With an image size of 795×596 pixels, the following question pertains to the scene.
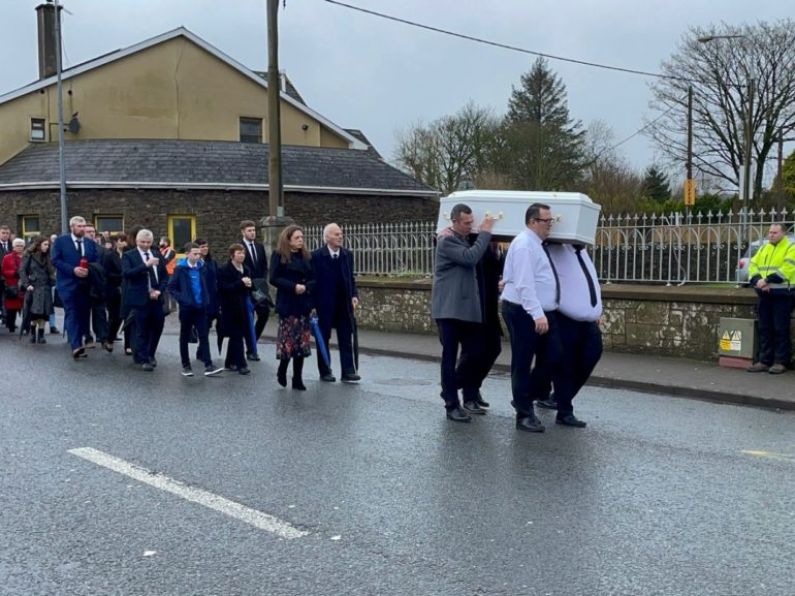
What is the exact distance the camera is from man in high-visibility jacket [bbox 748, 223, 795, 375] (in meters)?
10.4

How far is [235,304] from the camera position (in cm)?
1097

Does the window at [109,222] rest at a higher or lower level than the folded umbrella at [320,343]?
higher

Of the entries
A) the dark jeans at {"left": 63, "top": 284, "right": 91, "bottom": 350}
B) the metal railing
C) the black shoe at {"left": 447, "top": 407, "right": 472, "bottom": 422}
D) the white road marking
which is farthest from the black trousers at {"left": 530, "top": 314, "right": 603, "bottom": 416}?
the dark jeans at {"left": 63, "top": 284, "right": 91, "bottom": 350}

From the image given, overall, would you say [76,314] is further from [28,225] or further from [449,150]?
[449,150]

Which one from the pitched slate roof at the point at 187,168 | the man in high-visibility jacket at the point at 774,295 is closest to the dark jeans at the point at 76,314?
the man in high-visibility jacket at the point at 774,295

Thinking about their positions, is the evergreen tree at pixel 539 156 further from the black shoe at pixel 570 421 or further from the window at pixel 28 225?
the black shoe at pixel 570 421

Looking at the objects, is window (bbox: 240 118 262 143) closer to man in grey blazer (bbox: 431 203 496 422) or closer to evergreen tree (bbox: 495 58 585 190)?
evergreen tree (bbox: 495 58 585 190)

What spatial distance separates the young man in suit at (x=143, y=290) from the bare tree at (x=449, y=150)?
126ft

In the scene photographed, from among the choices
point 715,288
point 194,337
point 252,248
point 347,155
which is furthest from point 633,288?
point 347,155

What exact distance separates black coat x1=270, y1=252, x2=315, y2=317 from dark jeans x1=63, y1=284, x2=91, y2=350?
4397 mm

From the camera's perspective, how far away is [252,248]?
1252 cm

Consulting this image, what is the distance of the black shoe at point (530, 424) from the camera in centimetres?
732

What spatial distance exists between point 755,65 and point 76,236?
34786 mm

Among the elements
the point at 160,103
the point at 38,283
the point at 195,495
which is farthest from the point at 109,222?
the point at 195,495
